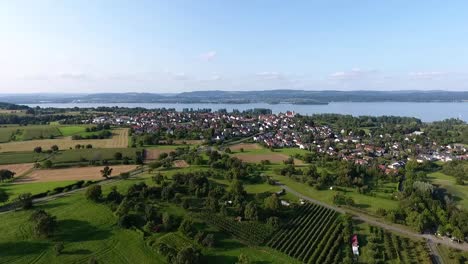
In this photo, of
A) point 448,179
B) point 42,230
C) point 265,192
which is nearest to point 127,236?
point 42,230

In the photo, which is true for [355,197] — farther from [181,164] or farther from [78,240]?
[78,240]

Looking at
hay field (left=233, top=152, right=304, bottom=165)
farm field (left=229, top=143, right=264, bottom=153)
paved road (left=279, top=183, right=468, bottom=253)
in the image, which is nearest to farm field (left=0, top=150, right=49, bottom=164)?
hay field (left=233, top=152, right=304, bottom=165)

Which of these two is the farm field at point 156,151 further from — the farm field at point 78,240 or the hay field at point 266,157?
the farm field at point 78,240

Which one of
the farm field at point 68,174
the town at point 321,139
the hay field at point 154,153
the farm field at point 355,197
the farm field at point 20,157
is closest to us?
the farm field at point 355,197

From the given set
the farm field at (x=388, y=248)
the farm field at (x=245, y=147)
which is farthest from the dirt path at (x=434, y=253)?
the farm field at (x=245, y=147)

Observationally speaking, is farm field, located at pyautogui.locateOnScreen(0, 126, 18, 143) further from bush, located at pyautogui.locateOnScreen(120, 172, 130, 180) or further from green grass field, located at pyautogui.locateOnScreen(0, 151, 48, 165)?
bush, located at pyautogui.locateOnScreen(120, 172, 130, 180)

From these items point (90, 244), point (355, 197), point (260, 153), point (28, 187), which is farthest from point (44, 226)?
point (260, 153)
